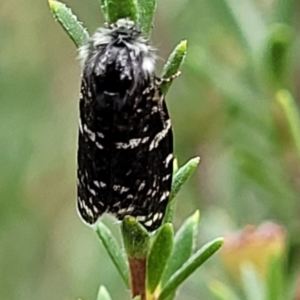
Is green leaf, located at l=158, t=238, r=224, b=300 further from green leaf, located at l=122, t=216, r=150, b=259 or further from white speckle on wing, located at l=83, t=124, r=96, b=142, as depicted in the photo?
white speckle on wing, located at l=83, t=124, r=96, b=142

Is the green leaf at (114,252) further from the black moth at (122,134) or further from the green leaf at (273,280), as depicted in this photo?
the green leaf at (273,280)

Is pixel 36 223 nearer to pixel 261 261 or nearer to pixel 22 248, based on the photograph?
pixel 22 248

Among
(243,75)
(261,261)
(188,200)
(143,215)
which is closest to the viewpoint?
(143,215)

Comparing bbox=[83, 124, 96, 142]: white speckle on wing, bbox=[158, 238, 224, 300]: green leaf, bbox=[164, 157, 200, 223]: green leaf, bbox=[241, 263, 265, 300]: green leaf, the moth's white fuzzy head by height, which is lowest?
bbox=[241, 263, 265, 300]: green leaf

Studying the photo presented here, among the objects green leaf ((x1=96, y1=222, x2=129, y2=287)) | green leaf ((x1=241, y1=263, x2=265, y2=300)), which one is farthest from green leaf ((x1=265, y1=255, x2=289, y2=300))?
green leaf ((x1=96, y1=222, x2=129, y2=287))

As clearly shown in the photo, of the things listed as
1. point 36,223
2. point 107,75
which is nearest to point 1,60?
point 36,223

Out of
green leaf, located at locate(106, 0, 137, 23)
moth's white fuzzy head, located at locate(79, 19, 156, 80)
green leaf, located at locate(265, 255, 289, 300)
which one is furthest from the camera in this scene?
green leaf, located at locate(265, 255, 289, 300)
